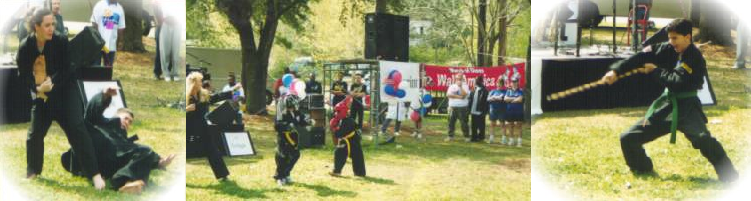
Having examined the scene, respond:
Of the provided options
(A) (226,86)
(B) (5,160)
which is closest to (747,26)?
(A) (226,86)

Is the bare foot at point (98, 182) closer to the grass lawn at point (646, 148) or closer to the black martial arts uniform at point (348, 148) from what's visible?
the black martial arts uniform at point (348, 148)

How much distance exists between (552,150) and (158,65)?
2.71 m

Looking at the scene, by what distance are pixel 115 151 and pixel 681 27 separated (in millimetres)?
3725

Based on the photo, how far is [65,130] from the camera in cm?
531

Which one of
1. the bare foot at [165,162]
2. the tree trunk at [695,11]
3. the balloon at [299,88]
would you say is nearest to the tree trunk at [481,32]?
the balloon at [299,88]

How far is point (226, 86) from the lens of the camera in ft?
21.6

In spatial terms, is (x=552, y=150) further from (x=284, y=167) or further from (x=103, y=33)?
(x=103, y=33)

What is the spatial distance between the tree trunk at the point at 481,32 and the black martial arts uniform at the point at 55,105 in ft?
12.0

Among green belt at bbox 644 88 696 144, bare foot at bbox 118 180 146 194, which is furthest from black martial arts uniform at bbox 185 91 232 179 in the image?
green belt at bbox 644 88 696 144

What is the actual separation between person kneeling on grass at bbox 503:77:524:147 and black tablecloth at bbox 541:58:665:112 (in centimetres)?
164

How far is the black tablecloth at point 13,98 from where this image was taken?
523 centimetres

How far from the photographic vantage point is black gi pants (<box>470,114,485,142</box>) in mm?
7418

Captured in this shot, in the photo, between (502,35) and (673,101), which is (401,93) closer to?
(502,35)

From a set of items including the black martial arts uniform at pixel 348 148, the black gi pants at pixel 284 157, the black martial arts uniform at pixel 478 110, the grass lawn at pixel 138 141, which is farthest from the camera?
the black martial arts uniform at pixel 478 110
